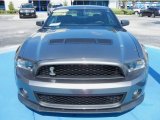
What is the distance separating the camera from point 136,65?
3.59 m

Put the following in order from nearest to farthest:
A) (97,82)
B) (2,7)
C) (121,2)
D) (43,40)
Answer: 1. (97,82)
2. (43,40)
3. (2,7)
4. (121,2)

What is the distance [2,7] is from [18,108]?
46005mm

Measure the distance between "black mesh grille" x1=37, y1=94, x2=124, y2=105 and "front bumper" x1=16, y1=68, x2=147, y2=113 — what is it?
4 cm

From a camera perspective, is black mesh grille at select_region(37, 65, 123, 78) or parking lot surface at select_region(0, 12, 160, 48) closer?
black mesh grille at select_region(37, 65, 123, 78)

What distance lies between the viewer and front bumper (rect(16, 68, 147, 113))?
3.33 metres

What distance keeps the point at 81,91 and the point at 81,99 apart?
0.59ft

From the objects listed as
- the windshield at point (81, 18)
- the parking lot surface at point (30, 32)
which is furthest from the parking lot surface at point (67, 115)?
the parking lot surface at point (30, 32)

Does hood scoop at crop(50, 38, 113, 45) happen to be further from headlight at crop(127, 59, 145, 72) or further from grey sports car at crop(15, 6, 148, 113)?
headlight at crop(127, 59, 145, 72)

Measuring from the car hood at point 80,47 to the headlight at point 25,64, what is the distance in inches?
2.4

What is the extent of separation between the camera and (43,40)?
4.05m

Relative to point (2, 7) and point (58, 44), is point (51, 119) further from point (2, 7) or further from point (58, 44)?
point (2, 7)

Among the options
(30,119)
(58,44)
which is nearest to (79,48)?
(58,44)

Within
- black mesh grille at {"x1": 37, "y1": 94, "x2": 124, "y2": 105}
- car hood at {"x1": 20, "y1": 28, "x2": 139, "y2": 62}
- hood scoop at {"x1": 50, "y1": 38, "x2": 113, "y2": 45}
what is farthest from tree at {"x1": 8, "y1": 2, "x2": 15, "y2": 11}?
black mesh grille at {"x1": 37, "y1": 94, "x2": 124, "y2": 105}

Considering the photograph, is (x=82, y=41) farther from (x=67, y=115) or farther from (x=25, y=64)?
(x=67, y=115)
